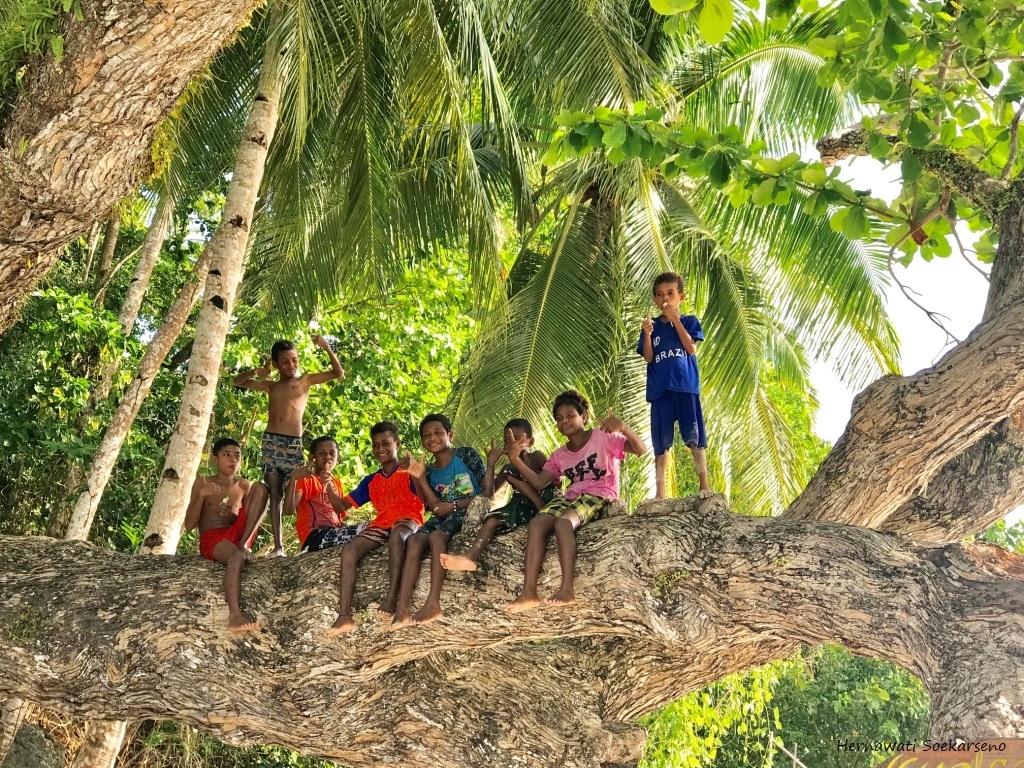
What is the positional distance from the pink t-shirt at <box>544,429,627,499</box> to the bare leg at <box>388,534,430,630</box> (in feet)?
2.65

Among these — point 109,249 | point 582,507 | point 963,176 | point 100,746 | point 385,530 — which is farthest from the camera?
point 109,249

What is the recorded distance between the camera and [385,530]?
233 inches

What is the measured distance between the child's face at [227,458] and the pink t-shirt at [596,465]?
202 centimetres

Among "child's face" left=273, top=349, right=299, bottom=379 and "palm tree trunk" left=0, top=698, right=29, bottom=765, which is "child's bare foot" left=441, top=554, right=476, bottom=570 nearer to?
"child's face" left=273, top=349, right=299, bottom=379

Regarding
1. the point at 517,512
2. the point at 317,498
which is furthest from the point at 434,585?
the point at 317,498

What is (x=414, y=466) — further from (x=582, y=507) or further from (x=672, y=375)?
(x=672, y=375)

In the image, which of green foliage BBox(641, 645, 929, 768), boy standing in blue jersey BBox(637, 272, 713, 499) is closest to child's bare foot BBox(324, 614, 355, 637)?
boy standing in blue jersey BBox(637, 272, 713, 499)

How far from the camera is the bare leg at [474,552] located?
532cm

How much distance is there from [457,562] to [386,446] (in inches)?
46.4

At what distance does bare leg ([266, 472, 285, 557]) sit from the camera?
22.6 ft

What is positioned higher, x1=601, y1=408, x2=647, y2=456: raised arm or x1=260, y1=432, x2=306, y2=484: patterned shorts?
x1=260, y1=432, x2=306, y2=484: patterned shorts

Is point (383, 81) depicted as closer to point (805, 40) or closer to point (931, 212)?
point (805, 40)

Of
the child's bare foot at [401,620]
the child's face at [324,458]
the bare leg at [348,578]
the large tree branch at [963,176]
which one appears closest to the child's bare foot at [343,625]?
the bare leg at [348,578]

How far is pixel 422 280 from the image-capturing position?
14.3 meters
